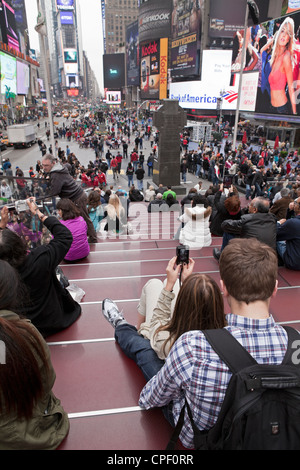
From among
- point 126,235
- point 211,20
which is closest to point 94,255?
point 126,235

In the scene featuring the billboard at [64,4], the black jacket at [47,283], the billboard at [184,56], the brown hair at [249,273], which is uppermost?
the billboard at [64,4]

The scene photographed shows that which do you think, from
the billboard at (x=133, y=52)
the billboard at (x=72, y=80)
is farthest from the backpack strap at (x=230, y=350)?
the billboard at (x=72, y=80)

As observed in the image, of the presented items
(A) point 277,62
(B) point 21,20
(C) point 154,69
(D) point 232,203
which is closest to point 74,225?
(D) point 232,203

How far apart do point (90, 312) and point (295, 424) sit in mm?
2851

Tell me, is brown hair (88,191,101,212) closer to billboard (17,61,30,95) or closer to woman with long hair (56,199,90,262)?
woman with long hair (56,199,90,262)

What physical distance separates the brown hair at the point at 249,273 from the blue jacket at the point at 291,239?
132 inches

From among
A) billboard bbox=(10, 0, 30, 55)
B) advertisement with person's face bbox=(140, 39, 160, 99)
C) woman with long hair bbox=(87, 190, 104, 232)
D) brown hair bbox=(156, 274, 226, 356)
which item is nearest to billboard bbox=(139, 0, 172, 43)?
advertisement with person's face bbox=(140, 39, 160, 99)

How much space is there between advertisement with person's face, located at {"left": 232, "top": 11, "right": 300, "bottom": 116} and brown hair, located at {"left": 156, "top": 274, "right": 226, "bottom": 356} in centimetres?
2899

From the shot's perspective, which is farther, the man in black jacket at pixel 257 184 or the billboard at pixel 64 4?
the billboard at pixel 64 4

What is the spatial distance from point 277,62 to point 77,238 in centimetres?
3178

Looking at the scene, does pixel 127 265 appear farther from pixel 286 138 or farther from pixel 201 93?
pixel 201 93

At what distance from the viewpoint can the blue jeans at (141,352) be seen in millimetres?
2451

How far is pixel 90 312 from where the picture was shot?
3811 millimetres

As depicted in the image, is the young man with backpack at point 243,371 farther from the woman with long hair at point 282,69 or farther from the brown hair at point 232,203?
the woman with long hair at point 282,69
